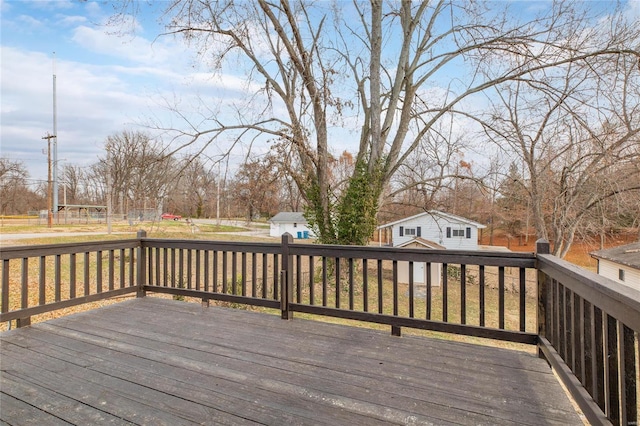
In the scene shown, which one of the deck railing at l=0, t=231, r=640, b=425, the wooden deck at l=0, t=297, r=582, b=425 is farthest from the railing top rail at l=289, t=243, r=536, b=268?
the wooden deck at l=0, t=297, r=582, b=425

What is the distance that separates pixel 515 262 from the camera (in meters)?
2.51

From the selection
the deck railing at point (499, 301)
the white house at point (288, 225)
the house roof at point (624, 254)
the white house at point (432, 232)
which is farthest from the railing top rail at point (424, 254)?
the white house at point (288, 225)

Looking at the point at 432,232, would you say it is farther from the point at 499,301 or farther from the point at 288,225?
the point at 499,301

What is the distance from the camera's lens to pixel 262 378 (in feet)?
6.88

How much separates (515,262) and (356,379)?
4.77ft

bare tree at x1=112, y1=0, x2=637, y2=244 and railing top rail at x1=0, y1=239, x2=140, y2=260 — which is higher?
bare tree at x1=112, y1=0, x2=637, y2=244

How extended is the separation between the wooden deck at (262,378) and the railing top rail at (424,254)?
2.15 feet

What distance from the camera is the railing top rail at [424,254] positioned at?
8.28ft

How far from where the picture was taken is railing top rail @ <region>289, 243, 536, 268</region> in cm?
252

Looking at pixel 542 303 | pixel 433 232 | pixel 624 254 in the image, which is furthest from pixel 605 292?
pixel 433 232

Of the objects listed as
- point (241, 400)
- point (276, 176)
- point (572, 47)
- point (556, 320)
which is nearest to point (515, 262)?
point (556, 320)

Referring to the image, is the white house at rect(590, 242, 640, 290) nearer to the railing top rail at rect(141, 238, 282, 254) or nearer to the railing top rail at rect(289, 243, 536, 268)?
the railing top rail at rect(289, 243, 536, 268)

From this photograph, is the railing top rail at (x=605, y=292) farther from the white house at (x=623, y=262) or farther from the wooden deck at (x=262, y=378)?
the white house at (x=623, y=262)

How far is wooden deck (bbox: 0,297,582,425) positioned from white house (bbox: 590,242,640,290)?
8117mm
